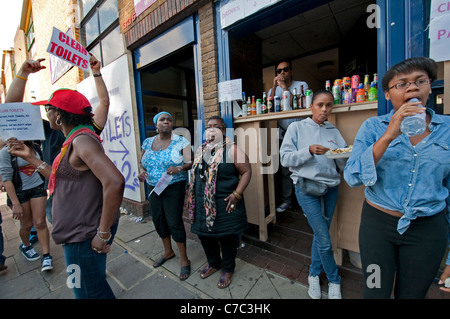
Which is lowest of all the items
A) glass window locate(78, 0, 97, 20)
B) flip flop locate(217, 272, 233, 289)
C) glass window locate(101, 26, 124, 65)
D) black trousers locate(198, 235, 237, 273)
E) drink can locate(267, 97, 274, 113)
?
flip flop locate(217, 272, 233, 289)

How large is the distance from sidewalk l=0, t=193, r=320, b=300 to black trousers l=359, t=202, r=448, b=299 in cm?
94

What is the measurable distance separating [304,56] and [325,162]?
14.5ft

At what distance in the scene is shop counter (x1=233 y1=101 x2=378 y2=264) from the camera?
6.85ft

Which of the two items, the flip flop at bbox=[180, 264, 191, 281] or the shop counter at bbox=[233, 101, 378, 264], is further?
the flip flop at bbox=[180, 264, 191, 281]

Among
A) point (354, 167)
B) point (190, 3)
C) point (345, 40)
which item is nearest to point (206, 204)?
point (354, 167)

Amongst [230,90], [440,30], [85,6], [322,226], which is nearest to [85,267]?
[322,226]

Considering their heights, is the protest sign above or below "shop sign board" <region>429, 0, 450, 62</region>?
below

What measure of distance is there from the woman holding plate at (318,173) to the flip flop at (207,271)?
1.13 metres

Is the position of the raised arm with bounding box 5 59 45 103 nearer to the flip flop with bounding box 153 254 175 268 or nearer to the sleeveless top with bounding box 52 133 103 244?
the sleeveless top with bounding box 52 133 103 244


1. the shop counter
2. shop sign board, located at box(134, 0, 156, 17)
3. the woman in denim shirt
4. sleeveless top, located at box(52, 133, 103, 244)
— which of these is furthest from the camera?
shop sign board, located at box(134, 0, 156, 17)

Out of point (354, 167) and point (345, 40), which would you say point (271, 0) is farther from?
point (345, 40)

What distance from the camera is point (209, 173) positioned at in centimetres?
210

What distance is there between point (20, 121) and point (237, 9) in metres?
2.66

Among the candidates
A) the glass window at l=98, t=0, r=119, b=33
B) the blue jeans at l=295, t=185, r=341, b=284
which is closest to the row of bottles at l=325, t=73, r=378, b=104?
the blue jeans at l=295, t=185, r=341, b=284
